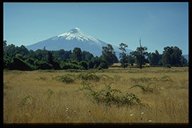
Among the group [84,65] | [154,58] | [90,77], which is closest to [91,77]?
[90,77]

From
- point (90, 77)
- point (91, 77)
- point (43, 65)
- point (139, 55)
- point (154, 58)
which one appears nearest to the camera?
point (91, 77)

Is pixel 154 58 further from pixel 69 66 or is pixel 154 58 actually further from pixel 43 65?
pixel 43 65

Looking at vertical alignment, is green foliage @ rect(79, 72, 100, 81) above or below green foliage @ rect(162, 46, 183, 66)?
below

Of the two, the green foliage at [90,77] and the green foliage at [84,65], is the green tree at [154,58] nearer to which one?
the green foliage at [84,65]

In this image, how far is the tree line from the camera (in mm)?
45312

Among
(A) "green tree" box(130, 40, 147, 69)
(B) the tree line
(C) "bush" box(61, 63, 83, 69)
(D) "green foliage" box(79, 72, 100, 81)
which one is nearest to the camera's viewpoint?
(D) "green foliage" box(79, 72, 100, 81)

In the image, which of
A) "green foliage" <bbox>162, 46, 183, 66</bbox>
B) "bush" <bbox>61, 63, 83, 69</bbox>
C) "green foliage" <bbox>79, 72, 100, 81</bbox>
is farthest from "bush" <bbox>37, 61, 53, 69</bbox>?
"green foliage" <bbox>162, 46, 183, 66</bbox>

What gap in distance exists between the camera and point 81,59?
7431cm

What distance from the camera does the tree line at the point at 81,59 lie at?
45.3 metres

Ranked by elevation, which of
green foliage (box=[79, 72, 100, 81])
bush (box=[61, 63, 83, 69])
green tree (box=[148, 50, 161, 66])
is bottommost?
green foliage (box=[79, 72, 100, 81])

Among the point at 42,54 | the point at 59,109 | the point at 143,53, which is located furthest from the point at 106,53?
the point at 59,109

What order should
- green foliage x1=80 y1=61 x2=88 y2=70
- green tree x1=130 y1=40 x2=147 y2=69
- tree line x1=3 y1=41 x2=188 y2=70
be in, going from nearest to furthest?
1. tree line x1=3 y1=41 x2=188 y2=70
2. green foliage x1=80 y1=61 x2=88 y2=70
3. green tree x1=130 y1=40 x2=147 y2=69

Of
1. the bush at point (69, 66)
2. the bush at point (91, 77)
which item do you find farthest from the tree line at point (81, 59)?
the bush at point (91, 77)

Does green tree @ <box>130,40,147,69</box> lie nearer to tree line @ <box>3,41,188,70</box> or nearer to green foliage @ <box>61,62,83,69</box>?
tree line @ <box>3,41,188,70</box>
